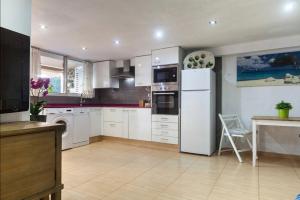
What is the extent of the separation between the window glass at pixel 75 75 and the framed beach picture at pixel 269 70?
3785mm

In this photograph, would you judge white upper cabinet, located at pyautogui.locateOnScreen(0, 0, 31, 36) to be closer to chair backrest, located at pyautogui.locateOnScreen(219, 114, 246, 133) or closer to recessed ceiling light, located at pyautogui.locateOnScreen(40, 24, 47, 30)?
recessed ceiling light, located at pyautogui.locateOnScreen(40, 24, 47, 30)

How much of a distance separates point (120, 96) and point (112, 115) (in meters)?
0.75

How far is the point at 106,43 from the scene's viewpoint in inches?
149

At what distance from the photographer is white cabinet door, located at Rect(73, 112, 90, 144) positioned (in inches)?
170

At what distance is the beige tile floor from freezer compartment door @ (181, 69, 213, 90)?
1.28 m

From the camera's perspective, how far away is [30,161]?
1.19 metres

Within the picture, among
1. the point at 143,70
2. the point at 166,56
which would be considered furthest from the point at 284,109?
the point at 143,70

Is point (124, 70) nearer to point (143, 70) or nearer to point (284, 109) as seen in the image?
point (143, 70)

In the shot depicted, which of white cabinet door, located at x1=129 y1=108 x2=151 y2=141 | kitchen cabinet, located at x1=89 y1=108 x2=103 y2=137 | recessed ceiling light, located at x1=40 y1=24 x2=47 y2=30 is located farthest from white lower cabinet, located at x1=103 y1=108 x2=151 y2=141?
recessed ceiling light, located at x1=40 y1=24 x2=47 y2=30

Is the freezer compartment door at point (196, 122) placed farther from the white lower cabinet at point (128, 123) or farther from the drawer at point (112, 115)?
the drawer at point (112, 115)

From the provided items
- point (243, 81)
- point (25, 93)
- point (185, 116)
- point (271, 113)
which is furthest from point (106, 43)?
point (271, 113)

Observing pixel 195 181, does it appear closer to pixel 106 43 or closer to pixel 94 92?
pixel 106 43

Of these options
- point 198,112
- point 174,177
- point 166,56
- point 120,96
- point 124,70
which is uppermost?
point 166,56

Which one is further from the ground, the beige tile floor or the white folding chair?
the white folding chair
